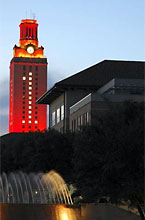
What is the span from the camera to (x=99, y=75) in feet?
253

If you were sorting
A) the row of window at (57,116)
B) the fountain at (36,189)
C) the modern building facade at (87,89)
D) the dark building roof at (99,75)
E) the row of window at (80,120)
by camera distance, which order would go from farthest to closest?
the row of window at (57,116), the dark building roof at (99,75), the modern building facade at (87,89), the row of window at (80,120), the fountain at (36,189)

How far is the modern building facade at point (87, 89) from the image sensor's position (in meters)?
63.0

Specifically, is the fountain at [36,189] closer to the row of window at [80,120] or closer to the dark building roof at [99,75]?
the row of window at [80,120]

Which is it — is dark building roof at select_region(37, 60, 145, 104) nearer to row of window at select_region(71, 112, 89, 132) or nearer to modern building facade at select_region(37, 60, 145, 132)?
modern building facade at select_region(37, 60, 145, 132)

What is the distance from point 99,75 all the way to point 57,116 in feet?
32.2

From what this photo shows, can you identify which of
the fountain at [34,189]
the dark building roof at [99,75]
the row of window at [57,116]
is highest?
the dark building roof at [99,75]

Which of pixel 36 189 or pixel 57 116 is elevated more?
pixel 57 116

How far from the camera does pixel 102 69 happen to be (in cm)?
7975

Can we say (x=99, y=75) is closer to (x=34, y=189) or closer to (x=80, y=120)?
(x=80, y=120)

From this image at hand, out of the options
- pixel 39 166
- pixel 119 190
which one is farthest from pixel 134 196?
pixel 39 166

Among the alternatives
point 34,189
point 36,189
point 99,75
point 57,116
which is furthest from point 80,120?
point 57,116

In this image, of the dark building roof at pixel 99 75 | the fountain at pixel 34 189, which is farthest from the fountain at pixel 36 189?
the dark building roof at pixel 99 75

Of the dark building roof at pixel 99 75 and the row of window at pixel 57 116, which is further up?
the dark building roof at pixel 99 75

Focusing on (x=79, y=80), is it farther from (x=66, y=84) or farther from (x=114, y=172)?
→ (x=114, y=172)
